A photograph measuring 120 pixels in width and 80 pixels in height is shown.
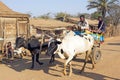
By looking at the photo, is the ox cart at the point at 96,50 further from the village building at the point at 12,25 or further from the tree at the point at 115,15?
the tree at the point at 115,15

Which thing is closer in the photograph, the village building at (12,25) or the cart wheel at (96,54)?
the cart wheel at (96,54)

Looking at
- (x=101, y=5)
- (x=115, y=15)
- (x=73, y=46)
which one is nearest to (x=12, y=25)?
(x=73, y=46)

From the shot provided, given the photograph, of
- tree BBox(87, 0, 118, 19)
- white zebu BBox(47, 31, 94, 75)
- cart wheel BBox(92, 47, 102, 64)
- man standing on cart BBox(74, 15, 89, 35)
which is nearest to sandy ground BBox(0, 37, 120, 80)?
cart wheel BBox(92, 47, 102, 64)

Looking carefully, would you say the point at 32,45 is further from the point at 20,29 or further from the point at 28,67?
the point at 20,29

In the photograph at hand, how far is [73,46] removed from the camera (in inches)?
484

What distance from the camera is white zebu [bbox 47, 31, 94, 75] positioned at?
12.0 m

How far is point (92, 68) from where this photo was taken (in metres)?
14.0

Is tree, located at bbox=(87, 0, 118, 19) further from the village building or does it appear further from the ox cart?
the ox cart

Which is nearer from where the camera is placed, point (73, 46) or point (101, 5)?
point (73, 46)

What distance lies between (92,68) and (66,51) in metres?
2.55

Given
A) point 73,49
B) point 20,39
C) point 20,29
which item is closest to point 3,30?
point 20,29

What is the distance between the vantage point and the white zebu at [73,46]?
12.0 metres

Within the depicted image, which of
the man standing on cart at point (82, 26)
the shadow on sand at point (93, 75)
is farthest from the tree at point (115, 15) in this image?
the shadow on sand at point (93, 75)

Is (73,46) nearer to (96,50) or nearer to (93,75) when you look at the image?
(93,75)
